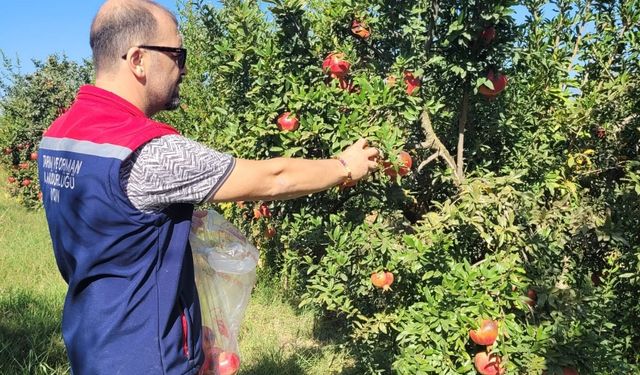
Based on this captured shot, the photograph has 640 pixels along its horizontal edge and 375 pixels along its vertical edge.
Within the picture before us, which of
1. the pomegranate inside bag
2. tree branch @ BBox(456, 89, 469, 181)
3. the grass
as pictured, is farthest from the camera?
the grass

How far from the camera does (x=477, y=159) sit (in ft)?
8.44

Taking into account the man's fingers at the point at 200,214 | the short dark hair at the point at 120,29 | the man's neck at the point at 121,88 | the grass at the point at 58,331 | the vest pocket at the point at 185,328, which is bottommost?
the grass at the point at 58,331

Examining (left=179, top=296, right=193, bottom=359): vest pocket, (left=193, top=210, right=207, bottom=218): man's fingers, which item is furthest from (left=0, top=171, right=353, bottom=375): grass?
(left=179, top=296, right=193, bottom=359): vest pocket

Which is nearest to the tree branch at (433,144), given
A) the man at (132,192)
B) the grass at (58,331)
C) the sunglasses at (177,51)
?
the man at (132,192)

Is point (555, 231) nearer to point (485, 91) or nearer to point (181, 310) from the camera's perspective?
point (485, 91)

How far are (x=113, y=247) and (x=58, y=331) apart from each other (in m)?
2.65

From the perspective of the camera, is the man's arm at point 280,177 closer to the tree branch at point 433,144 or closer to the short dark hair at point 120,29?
the short dark hair at point 120,29

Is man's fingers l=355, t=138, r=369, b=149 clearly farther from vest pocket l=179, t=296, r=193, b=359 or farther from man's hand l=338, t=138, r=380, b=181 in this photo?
vest pocket l=179, t=296, r=193, b=359

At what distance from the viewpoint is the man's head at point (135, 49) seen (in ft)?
4.78

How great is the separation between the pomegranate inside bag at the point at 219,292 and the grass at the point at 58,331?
52.8 inches

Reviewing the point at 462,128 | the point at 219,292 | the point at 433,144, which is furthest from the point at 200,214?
the point at 462,128

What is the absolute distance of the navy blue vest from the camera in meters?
1.37

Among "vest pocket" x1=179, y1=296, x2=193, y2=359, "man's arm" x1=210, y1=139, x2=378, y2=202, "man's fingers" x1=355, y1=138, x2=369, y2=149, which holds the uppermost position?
"man's fingers" x1=355, y1=138, x2=369, y2=149

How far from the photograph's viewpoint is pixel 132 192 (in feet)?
4.52
